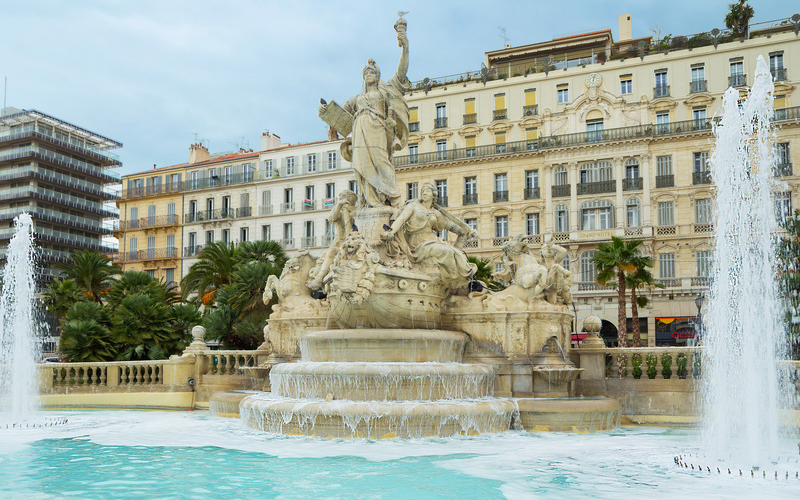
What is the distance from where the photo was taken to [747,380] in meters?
9.47

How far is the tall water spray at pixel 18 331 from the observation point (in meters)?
15.7

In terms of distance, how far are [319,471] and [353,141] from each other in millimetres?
8317

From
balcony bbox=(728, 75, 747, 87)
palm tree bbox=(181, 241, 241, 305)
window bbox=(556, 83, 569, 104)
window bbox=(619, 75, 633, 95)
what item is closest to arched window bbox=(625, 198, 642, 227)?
window bbox=(619, 75, 633, 95)

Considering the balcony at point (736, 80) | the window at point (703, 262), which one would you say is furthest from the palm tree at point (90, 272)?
the balcony at point (736, 80)

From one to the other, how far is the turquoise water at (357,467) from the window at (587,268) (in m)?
31.8

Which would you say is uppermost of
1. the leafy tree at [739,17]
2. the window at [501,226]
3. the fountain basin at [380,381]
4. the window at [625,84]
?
the leafy tree at [739,17]

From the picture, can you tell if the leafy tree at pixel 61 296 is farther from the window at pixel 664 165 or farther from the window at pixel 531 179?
the window at pixel 664 165

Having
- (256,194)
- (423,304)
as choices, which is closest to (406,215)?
(423,304)

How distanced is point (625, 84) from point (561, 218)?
351 inches

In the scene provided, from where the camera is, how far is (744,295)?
993 cm

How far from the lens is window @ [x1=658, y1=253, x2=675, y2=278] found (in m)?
42.7

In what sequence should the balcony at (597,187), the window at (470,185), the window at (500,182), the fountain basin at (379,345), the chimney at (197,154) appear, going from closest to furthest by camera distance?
the fountain basin at (379,345) < the balcony at (597,187) < the window at (500,182) < the window at (470,185) < the chimney at (197,154)

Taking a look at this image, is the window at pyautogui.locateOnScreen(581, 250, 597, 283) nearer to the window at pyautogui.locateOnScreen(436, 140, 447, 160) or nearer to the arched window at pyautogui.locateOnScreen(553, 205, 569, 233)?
the arched window at pyautogui.locateOnScreen(553, 205, 569, 233)

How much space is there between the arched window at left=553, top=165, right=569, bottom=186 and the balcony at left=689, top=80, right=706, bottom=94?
8288 mm
